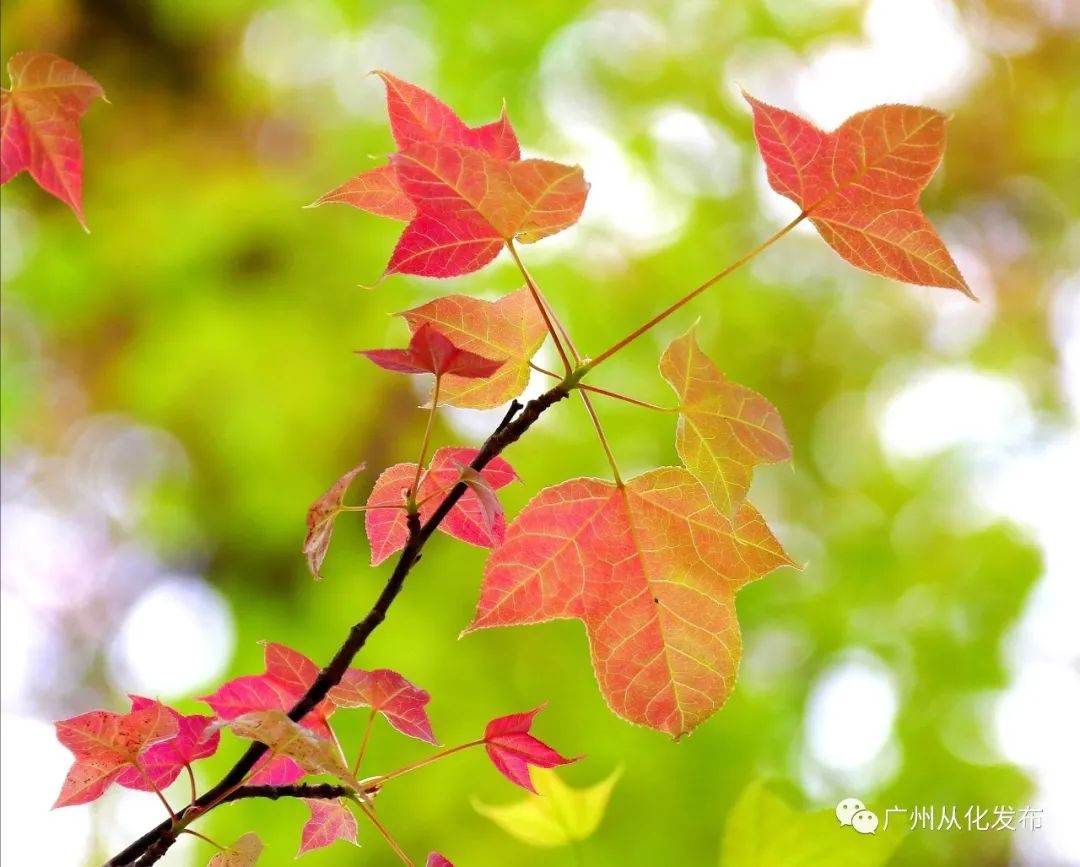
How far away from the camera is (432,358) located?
0.34m

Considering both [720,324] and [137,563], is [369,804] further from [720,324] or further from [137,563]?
[137,563]

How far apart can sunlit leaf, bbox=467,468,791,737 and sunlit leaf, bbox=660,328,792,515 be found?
46 mm

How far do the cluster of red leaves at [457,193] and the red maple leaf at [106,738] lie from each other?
201 millimetres

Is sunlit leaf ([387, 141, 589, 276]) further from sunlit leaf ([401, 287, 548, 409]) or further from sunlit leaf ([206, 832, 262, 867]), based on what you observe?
sunlit leaf ([206, 832, 262, 867])

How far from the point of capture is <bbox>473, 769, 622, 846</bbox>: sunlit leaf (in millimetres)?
542

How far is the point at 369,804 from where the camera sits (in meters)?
0.35

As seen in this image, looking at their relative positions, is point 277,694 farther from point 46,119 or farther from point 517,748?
point 46,119

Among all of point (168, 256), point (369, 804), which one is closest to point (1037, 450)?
point (168, 256)

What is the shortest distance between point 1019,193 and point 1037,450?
84 centimetres

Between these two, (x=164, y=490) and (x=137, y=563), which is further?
(x=137, y=563)

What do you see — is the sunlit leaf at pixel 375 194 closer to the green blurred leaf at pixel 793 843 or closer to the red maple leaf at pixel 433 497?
the red maple leaf at pixel 433 497

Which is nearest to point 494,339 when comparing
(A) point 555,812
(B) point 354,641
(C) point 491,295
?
(B) point 354,641

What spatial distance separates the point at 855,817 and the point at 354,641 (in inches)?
14.7

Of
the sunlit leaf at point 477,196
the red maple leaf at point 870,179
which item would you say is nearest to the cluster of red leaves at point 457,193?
the sunlit leaf at point 477,196
